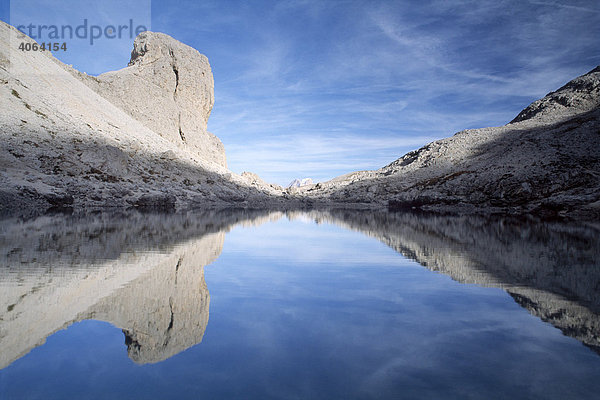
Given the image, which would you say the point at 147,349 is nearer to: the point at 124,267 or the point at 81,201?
the point at 124,267

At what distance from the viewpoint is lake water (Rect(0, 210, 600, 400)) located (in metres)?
2.05

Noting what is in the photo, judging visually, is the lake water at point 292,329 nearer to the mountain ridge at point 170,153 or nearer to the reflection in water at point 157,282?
the reflection in water at point 157,282

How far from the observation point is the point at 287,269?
5.71 meters

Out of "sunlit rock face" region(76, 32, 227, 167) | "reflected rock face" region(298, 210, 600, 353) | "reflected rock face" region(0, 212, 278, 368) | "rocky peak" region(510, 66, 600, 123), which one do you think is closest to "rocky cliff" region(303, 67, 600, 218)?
"rocky peak" region(510, 66, 600, 123)

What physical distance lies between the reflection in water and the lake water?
0.9 inches

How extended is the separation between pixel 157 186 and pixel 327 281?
26.1m

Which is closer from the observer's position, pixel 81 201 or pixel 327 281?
pixel 327 281

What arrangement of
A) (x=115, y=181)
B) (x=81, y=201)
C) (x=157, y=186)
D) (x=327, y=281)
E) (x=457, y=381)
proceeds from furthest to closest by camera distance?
(x=157, y=186) → (x=115, y=181) → (x=81, y=201) → (x=327, y=281) → (x=457, y=381)

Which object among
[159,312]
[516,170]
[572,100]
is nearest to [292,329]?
[159,312]

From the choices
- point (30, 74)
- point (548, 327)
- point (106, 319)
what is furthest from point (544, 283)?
point (30, 74)

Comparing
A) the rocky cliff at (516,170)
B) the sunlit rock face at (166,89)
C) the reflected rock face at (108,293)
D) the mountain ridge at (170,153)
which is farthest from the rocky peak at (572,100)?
the reflected rock face at (108,293)

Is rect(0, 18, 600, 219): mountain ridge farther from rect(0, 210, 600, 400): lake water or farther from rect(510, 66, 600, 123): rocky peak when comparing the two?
rect(0, 210, 600, 400): lake water

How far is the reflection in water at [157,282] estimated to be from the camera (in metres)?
2.79

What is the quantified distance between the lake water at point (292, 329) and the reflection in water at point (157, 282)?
0.9 inches
